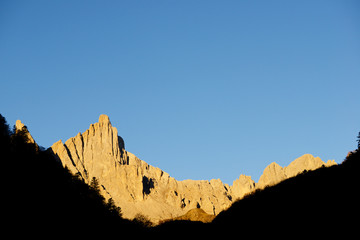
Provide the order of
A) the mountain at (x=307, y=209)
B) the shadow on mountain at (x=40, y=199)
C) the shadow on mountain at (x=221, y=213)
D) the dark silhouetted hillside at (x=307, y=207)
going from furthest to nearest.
Answer: the shadow on mountain at (x=40, y=199) → the shadow on mountain at (x=221, y=213) → the dark silhouetted hillside at (x=307, y=207) → the mountain at (x=307, y=209)

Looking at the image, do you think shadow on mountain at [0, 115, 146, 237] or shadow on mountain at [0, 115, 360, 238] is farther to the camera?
shadow on mountain at [0, 115, 146, 237]

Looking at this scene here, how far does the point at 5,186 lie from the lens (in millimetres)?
61438

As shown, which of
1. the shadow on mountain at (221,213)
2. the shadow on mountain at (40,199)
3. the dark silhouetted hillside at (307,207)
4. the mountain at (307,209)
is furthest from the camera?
the shadow on mountain at (40,199)

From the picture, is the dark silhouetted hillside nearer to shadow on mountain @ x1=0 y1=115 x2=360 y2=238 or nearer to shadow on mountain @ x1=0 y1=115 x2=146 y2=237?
shadow on mountain @ x1=0 y1=115 x2=360 y2=238

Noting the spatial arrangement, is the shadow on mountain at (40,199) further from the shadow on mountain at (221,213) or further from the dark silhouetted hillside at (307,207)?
the dark silhouetted hillside at (307,207)

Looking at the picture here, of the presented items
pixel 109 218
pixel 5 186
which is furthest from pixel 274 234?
pixel 109 218

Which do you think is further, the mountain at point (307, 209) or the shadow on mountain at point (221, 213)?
the shadow on mountain at point (221, 213)

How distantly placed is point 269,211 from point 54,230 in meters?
33.5

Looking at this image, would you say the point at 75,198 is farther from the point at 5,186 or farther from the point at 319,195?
the point at 319,195

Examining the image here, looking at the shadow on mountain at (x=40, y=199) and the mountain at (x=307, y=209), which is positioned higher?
the shadow on mountain at (x=40, y=199)

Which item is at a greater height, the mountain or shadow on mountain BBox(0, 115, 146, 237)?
shadow on mountain BBox(0, 115, 146, 237)

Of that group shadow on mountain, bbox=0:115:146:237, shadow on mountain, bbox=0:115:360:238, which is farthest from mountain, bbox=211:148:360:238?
shadow on mountain, bbox=0:115:146:237

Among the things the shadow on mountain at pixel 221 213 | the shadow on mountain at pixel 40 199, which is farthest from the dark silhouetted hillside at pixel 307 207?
the shadow on mountain at pixel 40 199

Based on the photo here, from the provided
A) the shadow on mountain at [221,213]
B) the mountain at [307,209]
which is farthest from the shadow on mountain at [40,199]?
the mountain at [307,209]
